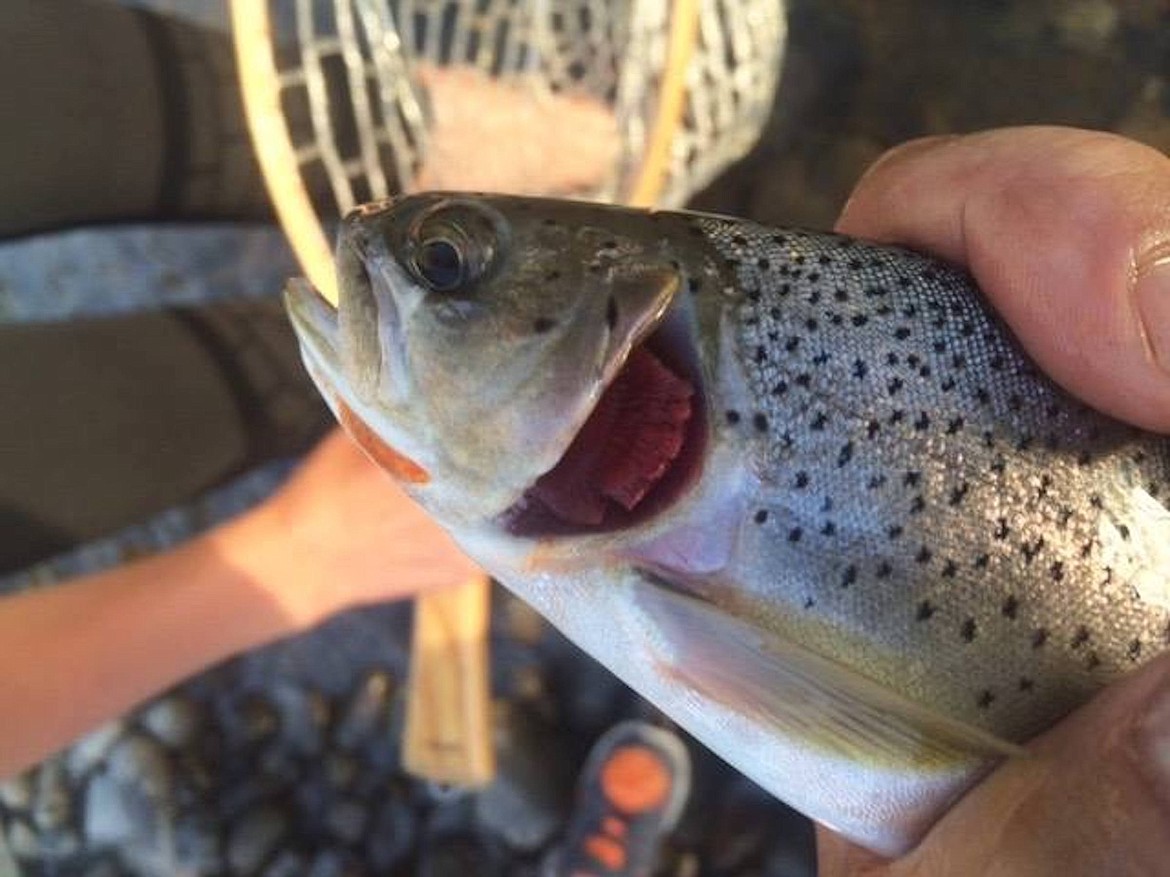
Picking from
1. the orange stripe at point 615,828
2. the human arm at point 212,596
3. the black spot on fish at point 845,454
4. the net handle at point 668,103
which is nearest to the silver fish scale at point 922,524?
the black spot on fish at point 845,454

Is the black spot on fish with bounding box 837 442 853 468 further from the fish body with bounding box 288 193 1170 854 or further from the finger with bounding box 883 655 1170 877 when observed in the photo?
the finger with bounding box 883 655 1170 877

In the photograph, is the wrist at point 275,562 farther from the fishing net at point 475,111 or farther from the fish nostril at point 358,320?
the fish nostril at point 358,320

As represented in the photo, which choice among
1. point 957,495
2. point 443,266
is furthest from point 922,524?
point 443,266

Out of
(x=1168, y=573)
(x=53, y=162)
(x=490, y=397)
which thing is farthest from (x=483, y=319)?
(x=53, y=162)

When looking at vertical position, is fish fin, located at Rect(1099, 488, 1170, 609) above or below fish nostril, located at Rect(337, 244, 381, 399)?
below

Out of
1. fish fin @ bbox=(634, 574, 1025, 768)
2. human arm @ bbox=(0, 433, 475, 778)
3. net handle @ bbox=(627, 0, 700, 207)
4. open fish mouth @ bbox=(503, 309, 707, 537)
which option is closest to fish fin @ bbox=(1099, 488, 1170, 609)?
fish fin @ bbox=(634, 574, 1025, 768)

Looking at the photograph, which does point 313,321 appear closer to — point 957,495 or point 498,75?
point 957,495

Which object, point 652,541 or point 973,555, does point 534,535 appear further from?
point 973,555
